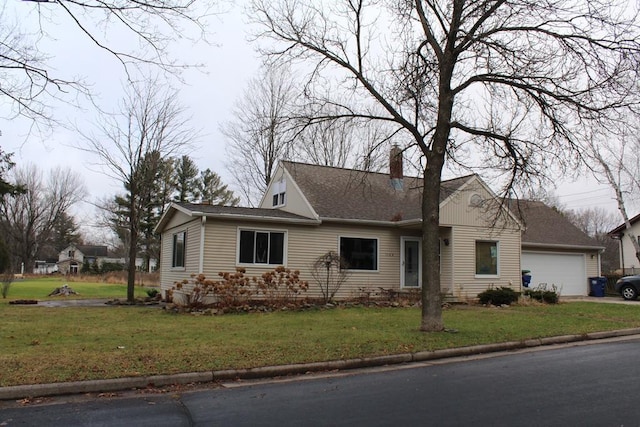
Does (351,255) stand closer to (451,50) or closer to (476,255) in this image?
(476,255)

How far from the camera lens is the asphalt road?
5102mm

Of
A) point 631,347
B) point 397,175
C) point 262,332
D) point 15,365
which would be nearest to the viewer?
point 15,365

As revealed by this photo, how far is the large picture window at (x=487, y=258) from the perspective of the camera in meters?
19.8

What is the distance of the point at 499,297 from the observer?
57.7ft

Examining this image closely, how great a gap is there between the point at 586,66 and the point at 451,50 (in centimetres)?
283

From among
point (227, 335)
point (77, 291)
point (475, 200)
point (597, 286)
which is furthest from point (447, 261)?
point (77, 291)

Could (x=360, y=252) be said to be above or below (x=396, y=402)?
above

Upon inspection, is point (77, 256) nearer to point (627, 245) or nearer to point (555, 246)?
point (627, 245)

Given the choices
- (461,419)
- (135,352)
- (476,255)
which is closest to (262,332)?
(135,352)

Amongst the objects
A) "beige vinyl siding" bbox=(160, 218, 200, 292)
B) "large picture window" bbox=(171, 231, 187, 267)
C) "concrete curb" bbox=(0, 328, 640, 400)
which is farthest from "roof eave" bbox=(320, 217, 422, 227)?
"concrete curb" bbox=(0, 328, 640, 400)

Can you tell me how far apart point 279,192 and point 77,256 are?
8196cm

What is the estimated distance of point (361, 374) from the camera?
24.7ft

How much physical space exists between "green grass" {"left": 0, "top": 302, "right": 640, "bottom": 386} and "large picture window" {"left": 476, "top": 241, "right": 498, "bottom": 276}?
4338 mm

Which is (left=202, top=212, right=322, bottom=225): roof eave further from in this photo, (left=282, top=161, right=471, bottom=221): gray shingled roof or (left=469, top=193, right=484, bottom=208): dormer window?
(left=469, top=193, right=484, bottom=208): dormer window
